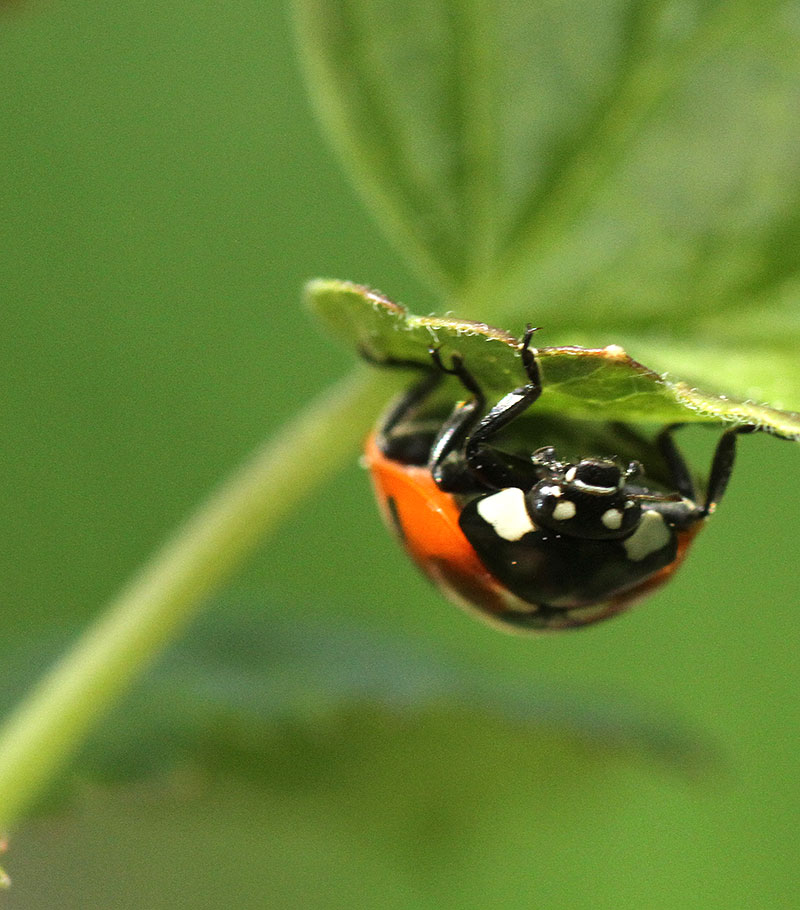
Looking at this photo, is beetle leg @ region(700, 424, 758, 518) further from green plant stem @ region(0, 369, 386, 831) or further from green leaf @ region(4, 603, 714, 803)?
green leaf @ region(4, 603, 714, 803)

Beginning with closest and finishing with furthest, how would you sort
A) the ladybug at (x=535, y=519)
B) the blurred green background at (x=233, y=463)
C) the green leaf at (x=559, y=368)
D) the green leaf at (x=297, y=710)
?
the green leaf at (x=559, y=368)
the ladybug at (x=535, y=519)
the green leaf at (x=297, y=710)
the blurred green background at (x=233, y=463)

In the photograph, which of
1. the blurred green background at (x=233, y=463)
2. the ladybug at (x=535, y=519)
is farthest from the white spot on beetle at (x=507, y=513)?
the blurred green background at (x=233, y=463)

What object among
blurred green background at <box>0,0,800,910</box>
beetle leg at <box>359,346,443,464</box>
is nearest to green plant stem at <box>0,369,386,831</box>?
beetle leg at <box>359,346,443,464</box>

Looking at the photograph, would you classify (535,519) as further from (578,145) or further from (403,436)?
(578,145)

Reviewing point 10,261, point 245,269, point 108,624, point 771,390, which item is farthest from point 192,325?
point 771,390

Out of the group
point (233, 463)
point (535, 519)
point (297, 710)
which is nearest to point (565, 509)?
point (535, 519)

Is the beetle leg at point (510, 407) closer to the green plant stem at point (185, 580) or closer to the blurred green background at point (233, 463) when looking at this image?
the green plant stem at point (185, 580)
